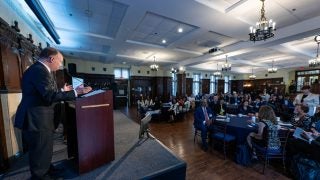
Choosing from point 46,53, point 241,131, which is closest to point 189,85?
point 241,131

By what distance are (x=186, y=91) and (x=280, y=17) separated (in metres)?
11.1

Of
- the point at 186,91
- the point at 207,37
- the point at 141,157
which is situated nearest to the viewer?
the point at 141,157

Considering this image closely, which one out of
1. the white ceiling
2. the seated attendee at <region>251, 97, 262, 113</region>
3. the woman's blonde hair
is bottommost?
the seated attendee at <region>251, 97, 262, 113</region>

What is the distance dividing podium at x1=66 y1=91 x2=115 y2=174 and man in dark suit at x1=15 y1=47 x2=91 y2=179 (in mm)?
259

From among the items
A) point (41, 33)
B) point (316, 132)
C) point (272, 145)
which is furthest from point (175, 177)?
point (41, 33)

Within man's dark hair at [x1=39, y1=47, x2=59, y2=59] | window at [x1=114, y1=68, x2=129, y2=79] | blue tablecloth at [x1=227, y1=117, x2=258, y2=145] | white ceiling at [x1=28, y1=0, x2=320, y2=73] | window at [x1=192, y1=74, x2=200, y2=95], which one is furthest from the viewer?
window at [x1=192, y1=74, x2=200, y2=95]

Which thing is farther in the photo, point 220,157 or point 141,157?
point 220,157

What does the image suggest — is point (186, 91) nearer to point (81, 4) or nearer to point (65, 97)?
point (81, 4)

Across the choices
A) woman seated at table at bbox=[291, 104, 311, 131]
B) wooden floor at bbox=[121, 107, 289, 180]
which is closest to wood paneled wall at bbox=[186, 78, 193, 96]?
wooden floor at bbox=[121, 107, 289, 180]

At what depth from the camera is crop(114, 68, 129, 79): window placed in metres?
12.1

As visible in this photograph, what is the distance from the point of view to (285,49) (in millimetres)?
6523

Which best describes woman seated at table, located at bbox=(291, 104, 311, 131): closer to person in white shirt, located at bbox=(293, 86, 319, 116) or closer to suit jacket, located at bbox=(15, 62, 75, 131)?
person in white shirt, located at bbox=(293, 86, 319, 116)

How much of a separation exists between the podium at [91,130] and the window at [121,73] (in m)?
10.4

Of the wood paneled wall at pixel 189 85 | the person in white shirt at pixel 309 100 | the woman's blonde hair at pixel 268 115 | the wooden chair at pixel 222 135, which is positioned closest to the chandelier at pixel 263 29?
the woman's blonde hair at pixel 268 115
